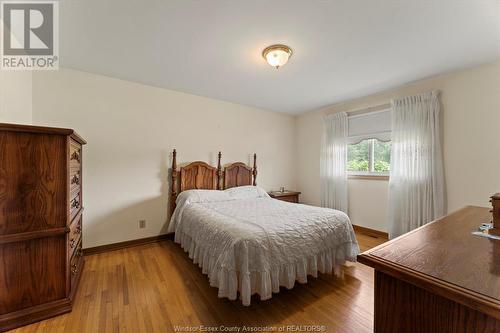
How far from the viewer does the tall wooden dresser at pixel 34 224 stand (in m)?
1.48

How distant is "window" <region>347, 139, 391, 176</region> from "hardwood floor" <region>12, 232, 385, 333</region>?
193cm

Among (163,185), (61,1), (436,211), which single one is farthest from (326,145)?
(61,1)

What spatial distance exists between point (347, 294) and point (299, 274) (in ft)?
1.61

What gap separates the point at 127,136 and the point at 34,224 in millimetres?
1708

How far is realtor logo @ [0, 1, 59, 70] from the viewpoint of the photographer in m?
1.67

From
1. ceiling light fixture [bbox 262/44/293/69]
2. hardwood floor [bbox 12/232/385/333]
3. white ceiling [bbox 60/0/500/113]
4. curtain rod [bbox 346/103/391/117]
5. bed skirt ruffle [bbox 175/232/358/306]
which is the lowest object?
hardwood floor [bbox 12/232/385/333]

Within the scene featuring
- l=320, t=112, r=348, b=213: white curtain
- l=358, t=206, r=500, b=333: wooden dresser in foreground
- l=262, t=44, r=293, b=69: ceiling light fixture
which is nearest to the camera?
l=358, t=206, r=500, b=333: wooden dresser in foreground

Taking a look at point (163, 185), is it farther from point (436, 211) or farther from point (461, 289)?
point (436, 211)

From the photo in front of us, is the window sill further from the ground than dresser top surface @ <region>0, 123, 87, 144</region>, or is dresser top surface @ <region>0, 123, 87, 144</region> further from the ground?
dresser top surface @ <region>0, 123, 87, 144</region>

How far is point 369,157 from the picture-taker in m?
3.72

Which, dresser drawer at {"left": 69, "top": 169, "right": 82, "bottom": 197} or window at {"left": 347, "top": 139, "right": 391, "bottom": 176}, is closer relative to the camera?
dresser drawer at {"left": 69, "top": 169, "right": 82, "bottom": 197}

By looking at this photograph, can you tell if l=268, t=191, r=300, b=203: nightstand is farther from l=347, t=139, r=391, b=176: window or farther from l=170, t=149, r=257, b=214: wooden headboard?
l=347, t=139, r=391, b=176: window

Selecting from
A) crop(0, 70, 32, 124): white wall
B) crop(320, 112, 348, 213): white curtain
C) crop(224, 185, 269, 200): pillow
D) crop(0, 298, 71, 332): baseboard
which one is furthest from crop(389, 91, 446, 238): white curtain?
crop(0, 70, 32, 124): white wall

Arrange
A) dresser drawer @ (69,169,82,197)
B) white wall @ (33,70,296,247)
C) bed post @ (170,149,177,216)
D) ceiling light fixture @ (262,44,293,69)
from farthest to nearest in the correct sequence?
bed post @ (170,149,177,216), white wall @ (33,70,296,247), ceiling light fixture @ (262,44,293,69), dresser drawer @ (69,169,82,197)
